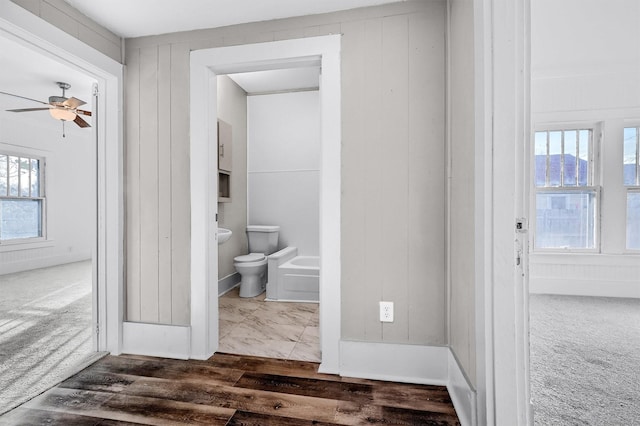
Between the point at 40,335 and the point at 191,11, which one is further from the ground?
the point at 191,11

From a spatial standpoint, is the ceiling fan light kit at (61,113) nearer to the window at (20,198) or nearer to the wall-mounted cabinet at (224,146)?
the wall-mounted cabinet at (224,146)

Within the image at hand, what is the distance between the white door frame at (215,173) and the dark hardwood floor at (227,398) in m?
0.22

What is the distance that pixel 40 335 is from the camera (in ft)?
8.43

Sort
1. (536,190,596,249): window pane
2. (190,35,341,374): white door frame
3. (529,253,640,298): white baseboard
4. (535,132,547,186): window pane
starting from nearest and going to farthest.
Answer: (190,35,341,374): white door frame, (529,253,640,298): white baseboard, (536,190,596,249): window pane, (535,132,547,186): window pane

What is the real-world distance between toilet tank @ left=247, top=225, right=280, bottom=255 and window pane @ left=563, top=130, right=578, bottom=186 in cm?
377

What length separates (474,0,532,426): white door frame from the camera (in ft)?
4.08

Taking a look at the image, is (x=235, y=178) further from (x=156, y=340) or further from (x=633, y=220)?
(x=633, y=220)

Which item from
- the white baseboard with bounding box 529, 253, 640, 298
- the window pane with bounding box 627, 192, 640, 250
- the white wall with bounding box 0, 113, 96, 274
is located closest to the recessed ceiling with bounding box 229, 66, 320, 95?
the white wall with bounding box 0, 113, 96, 274

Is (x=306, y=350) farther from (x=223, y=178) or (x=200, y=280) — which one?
(x=223, y=178)

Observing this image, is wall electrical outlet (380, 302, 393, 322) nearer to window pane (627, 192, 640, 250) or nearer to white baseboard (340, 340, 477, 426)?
white baseboard (340, 340, 477, 426)

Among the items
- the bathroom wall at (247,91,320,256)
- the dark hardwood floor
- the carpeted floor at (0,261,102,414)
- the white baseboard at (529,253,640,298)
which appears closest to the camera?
the dark hardwood floor

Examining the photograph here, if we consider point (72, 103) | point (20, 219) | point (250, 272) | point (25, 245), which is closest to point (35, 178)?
point (20, 219)

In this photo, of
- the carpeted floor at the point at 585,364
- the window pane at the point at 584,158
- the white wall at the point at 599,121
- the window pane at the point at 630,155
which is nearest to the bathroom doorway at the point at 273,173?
the carpeted floor at the point at 585,364

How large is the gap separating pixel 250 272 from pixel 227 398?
6.35ft
